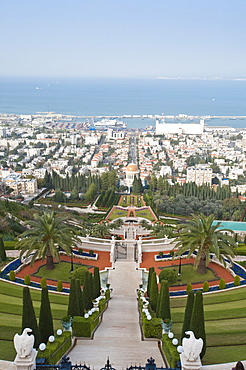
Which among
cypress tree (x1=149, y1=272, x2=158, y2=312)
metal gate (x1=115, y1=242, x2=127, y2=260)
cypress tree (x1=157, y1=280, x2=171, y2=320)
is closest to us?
cypress tree (x1=157, y1=280, x2=171, y2=320)

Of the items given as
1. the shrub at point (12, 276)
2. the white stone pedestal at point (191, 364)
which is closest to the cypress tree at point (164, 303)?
the white stone pedestal at point (191, 364)

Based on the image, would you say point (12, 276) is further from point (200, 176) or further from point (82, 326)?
point (200, 176)

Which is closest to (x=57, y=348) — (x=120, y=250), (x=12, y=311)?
(x=12, y=311)

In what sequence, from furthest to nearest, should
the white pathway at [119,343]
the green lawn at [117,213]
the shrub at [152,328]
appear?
the green lawn at [117,213]
the shrub at [152,328]
the white pathway at [119,343]

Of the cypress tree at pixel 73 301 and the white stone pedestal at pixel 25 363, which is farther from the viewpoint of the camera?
the cypress tree at pixel 73 301

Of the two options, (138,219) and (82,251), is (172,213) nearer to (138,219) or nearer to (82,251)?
(138,219)

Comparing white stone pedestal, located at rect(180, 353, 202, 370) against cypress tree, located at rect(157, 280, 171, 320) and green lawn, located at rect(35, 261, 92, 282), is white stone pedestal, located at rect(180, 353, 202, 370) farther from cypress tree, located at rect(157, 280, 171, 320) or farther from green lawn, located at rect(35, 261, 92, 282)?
green lawn, located at rect(35, 261, 92, 282)

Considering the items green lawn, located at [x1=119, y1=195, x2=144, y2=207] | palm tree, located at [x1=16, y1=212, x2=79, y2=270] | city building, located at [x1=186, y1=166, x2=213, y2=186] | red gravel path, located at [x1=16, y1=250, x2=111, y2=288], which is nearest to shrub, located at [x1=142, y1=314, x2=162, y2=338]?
red gravel path, located at [x1=16, y1=250, x2=111, y2=288]

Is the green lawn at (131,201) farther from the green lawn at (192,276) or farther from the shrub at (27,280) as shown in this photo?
the shrub at (27,280)
